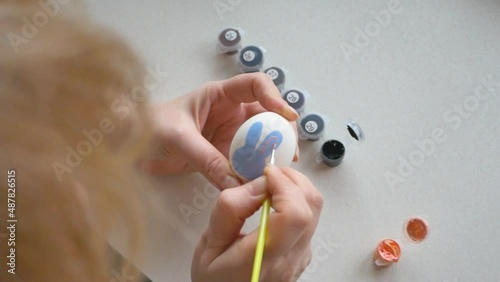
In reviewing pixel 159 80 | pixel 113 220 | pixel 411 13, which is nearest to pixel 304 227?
pixel 113 220

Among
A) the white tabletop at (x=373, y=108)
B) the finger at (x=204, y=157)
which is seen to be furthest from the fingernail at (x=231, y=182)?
the white tabletop at (x=373, y=108)

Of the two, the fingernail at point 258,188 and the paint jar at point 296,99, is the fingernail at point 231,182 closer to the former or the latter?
the fingernail at point 258,188

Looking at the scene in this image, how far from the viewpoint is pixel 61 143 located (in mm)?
510

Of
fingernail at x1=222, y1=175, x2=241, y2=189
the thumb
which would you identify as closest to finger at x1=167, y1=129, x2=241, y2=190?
fingernail at x1=222, y1=175, x2=241, y2=189

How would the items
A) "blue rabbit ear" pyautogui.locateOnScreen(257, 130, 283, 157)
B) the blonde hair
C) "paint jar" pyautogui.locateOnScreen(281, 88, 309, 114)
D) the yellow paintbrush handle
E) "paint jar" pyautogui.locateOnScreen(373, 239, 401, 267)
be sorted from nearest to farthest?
1. the blonde hair
2. the yellow paintbrush handle
3. "blue rabbit ear" pyautogui.locateOnScreen(257, 130, 283, 157)
4. "paint jar" pyautogui.locateOnScreen(373, 239, 401, 267)
5. "paint jar" pyautogui.locateOnScreen(281, 88, 309, 114)

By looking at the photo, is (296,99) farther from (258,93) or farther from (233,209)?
(233,209)

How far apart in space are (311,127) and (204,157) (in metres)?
0.22

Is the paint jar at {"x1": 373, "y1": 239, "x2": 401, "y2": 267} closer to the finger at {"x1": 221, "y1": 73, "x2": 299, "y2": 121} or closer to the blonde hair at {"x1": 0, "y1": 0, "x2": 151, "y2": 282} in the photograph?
the finger at {"x1": 221, "y1": 73, "x2": 299, "y2": 121}

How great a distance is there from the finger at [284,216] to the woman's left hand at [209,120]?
0.14 metres

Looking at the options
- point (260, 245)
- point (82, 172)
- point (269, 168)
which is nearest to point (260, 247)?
→ point (260, 245)

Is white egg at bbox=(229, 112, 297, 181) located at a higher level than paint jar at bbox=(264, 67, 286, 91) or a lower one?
lower

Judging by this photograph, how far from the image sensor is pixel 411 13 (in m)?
1.07

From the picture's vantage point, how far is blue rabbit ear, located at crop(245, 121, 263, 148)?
0.73m

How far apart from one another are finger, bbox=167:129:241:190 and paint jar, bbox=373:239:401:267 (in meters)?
0.27
